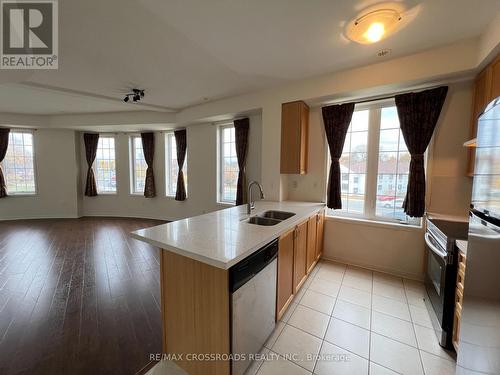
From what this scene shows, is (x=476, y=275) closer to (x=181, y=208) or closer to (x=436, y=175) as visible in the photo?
(x=436, y=175)

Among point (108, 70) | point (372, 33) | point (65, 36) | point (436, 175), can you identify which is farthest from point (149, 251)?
point (436, 175)

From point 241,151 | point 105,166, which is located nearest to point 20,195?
point 105,166

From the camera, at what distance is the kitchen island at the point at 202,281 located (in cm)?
123

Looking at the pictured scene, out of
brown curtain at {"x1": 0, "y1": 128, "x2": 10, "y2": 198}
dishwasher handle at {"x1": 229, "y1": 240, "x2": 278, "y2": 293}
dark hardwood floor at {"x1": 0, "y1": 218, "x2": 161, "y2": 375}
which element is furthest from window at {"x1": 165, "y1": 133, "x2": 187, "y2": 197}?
dishwasher handle at {"x1": 229, "y1": 240, "x2": 278, "y2": 293}

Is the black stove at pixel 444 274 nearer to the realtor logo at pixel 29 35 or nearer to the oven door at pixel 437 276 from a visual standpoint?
the oven door at pixel 437 276

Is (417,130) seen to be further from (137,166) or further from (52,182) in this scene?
(52,182)

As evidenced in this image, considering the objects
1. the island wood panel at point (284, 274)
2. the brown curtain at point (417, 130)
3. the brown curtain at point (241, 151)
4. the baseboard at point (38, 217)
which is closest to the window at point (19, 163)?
the baseboard at point (38, 217)

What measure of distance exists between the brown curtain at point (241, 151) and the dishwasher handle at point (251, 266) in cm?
255

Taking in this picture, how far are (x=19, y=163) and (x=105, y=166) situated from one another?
2.08 m

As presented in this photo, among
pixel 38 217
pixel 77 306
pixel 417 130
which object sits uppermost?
pixel 417 130

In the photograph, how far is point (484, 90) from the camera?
6.56ft

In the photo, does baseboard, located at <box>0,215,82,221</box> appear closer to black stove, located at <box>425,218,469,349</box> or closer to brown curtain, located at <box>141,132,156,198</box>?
brown curtain, located at <box>141,132,156,198</box>

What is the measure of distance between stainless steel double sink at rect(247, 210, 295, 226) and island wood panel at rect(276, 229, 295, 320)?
291 millimetres

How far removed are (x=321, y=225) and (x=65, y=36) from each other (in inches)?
147
